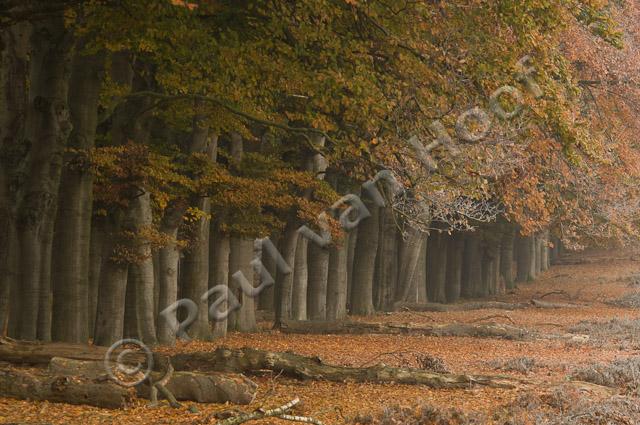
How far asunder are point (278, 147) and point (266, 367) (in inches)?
549

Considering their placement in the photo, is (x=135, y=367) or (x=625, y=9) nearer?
(x=135, y=367)

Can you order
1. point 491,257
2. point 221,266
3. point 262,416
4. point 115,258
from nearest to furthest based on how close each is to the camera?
point 262,416 → point 115,258 → point 221,266 → point 491,257

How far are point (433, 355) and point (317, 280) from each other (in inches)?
459

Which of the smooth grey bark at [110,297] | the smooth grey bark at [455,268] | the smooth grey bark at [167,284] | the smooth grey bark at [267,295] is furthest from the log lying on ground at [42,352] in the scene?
the smooth grey bark at [455,268]

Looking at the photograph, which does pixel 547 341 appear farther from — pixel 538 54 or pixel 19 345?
pixel 19 345

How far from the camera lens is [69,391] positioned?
11.4 m

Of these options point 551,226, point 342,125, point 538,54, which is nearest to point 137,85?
point 342,125

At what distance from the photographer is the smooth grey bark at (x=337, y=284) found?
3250cm

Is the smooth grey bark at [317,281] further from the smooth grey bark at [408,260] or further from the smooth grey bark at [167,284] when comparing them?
the smooth grey bark at [167,284]

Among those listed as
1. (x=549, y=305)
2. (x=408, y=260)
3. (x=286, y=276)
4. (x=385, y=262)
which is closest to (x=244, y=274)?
(x=286, y=276)

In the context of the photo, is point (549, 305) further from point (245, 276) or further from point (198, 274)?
point (198, 274)

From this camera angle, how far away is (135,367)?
1243 cm

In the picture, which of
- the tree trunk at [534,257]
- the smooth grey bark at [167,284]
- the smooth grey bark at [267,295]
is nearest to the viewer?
the smooth grey bark at [167,284]

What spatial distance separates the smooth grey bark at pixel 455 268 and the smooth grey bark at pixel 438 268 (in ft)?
1.30
